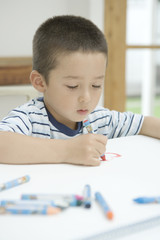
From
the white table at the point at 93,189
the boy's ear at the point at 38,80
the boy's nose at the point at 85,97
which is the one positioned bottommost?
the white table at the point at 93,189

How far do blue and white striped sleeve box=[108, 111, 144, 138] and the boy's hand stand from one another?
1.07 ft

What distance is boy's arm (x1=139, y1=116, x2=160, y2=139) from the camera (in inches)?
36.9

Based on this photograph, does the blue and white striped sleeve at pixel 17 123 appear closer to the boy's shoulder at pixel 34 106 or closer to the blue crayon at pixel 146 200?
the boy's shoulder at pixel 34 106

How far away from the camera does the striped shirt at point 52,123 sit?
846 millimetres

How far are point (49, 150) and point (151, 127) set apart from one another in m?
0.41

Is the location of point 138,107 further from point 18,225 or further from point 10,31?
point 18,225

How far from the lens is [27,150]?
674 mm

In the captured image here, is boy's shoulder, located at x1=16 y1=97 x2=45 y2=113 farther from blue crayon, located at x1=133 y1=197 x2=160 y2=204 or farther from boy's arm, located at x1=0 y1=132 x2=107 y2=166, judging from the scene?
blue crayon, located at x1=133 y1=197 x2=160 y2=204

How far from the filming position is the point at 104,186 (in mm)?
523

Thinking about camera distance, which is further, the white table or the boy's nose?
the boy's nose

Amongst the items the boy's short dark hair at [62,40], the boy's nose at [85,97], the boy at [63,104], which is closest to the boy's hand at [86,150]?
the boy at [63,104]

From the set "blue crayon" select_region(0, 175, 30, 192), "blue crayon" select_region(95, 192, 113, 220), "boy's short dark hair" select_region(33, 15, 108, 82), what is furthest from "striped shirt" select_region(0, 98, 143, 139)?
"blue crayon" select_region(95, 192, 113, 220)

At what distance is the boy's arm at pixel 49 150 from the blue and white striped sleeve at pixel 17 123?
63 millimetres

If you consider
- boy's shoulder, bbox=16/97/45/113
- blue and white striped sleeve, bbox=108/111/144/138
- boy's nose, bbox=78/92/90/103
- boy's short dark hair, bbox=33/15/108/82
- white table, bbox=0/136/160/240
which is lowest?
blue and white striped sleeve, bbox=108/111/144/138
